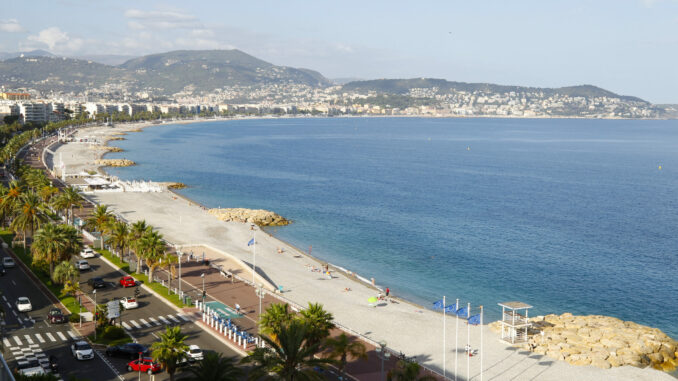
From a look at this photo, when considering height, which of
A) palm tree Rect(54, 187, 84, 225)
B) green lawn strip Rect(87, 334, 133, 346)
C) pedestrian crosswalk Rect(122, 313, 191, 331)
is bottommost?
pedestrian crosswalk Rect(122, 313, 191, 331)

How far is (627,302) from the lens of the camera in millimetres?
54625

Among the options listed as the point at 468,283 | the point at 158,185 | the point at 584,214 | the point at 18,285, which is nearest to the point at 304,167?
the point at 158,185

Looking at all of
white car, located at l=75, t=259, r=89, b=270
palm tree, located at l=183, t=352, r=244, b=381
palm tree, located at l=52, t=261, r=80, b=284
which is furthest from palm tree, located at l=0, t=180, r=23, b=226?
palm tree, located at l=183, t=352, r=244, b=381

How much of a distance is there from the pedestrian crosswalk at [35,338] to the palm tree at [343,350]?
16.9 m

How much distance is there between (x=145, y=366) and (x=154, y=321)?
848cm

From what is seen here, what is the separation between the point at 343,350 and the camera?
3338cm

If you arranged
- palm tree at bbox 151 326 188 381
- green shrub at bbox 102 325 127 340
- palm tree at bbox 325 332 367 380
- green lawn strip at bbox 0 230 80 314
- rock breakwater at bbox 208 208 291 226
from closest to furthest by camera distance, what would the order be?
palm tree at bbox 151 326 188 381
palm tree at bbox 325 332 367 380
green shrub at bbox 102 325 127 340
green lawn strip at bbox 0 230 80 314
rock breakwater at bbox 208 208 291 226

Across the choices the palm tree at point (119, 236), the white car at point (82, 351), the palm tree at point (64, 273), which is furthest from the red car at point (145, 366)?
the palm tree at point (119, 236)

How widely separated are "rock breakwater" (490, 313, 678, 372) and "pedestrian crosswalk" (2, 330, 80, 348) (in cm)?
2984

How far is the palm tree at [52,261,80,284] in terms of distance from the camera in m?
45.6

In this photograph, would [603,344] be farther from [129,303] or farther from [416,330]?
[129,303]

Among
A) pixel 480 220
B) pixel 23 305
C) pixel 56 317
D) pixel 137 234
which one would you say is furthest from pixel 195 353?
pixel 480 220

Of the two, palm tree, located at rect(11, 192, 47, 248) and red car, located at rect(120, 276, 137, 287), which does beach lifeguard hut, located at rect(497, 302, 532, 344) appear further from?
palm tree, located at rect(11, 192, 47, 248)

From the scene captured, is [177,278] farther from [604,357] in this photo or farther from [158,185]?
[158,185]
